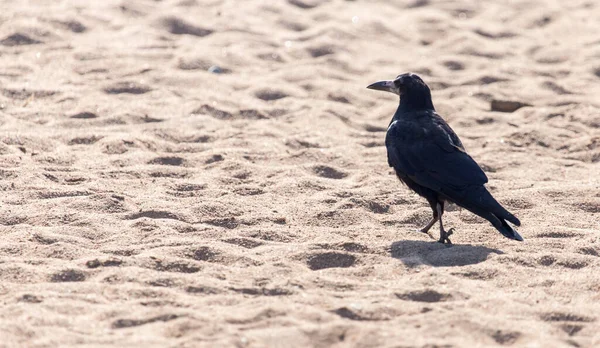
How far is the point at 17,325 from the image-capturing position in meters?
3.54

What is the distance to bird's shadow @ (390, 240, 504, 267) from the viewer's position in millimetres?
4555

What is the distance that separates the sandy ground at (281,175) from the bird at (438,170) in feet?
0.61

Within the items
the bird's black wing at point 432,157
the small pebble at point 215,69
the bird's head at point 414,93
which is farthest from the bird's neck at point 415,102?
the small pebble at point 215,69

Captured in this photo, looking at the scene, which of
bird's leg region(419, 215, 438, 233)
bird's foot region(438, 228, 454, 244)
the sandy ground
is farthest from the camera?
bird's leg region(419, 215, 438, 233)

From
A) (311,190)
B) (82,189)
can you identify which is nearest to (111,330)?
(82,189)

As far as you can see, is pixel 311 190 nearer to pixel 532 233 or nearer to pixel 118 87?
pixel 532 233

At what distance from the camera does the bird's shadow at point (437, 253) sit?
14.9 feet

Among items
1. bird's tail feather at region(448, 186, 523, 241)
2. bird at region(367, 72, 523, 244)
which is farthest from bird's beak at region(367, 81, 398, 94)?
bird's tail feather at region(448, 186, 523, 241)

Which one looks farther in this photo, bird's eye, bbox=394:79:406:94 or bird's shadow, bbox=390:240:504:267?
bird's eye, bbox=394:79:406:94

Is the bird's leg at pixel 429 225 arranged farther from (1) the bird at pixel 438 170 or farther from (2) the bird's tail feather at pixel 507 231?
(2) the bird's tail feather at pixel 507 231

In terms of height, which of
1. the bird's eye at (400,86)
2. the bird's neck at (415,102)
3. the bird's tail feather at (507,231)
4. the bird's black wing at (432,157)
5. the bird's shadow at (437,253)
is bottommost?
the bird's shadow at (437,253)

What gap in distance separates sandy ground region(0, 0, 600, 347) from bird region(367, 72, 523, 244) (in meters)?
0.19

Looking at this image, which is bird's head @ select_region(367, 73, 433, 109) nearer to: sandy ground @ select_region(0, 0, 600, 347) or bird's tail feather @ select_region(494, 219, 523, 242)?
sandy ground @ select_region(0, 0, 600, 347)

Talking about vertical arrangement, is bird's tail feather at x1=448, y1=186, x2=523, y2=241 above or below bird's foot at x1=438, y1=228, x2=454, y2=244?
above
